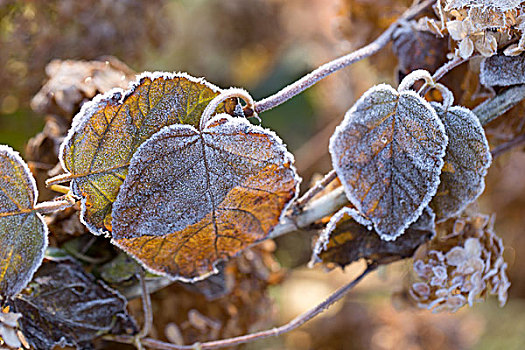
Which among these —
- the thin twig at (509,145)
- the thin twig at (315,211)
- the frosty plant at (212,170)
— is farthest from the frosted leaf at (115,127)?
the thin twig at (509,145)

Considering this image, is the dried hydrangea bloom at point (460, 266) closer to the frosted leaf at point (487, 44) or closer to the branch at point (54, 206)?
the frosted leaf at point (487, 44)

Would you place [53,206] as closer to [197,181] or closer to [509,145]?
[197,181]

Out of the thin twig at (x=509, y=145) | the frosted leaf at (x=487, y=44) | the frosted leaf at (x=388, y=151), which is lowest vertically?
the thin twig at (x=509, y=145)

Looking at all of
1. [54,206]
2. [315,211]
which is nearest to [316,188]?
[315,211]

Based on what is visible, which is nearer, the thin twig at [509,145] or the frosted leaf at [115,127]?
the frosted leaf at [115,127]

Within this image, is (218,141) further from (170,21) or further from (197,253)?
(170,21)

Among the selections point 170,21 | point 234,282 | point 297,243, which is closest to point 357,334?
point 297,243
